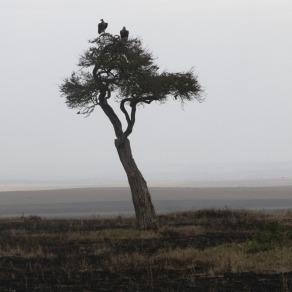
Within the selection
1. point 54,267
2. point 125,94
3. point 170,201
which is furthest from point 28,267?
point 170,201

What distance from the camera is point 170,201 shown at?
1937 inches

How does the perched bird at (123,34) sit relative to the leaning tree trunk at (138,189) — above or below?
above

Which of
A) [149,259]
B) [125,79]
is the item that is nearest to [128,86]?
[125,79]

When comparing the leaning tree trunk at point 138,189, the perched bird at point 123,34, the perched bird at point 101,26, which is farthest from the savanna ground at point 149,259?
the perched bird at point 101,26

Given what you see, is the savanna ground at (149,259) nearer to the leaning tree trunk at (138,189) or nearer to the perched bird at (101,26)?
the leaning tree trunk at (138,189)

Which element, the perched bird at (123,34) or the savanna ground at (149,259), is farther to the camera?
the perched bird at (123,34)

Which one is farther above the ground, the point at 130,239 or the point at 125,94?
the point at 125,94

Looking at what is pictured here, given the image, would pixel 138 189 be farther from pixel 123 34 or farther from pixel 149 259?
pixel 149 259

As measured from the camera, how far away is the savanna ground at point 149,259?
39.7 ft

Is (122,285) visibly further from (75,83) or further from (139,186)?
(75,83)

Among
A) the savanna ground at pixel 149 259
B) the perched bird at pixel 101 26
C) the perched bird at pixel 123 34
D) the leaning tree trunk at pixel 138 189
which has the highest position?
the perched bird at pixel 101 26

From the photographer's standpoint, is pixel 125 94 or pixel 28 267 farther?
pixel 125 94

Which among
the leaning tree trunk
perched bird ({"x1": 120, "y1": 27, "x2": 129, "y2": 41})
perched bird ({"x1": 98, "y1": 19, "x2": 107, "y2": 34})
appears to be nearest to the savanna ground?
the leaning tree trunk

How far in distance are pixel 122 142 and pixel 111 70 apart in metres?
2.95
